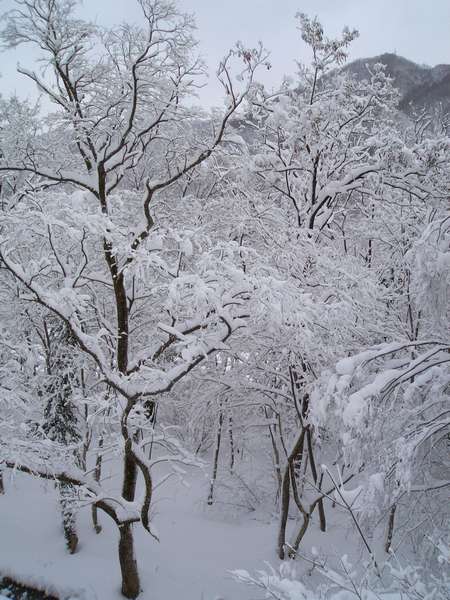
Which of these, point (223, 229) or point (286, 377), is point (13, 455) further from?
point (223, 229)

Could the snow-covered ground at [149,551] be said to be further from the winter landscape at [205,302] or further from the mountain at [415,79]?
the mountain at [415,79]

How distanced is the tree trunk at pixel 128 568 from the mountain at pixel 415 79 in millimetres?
21765

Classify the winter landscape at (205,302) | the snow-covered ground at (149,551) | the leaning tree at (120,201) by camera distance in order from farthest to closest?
the snow-covered ground at (149,551) → the leaning tree at (120,201) → the winter landscape at (205,302)

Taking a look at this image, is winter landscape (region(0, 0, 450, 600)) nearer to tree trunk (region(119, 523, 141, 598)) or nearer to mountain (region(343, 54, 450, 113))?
tree trunk (region(119, 523, 141, 598))

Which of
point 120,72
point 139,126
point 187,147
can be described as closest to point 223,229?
point 187,147

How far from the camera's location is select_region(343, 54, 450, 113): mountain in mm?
22127

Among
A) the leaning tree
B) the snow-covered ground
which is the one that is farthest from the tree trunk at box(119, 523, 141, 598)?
the snow-covered ground

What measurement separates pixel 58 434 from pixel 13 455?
12.5 ft

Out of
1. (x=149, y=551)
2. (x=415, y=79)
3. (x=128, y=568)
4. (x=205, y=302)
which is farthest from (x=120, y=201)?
(x=415, y=79)

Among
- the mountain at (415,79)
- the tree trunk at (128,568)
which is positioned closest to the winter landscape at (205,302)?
the tree trunk at (128,568)

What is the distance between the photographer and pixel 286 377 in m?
8.92

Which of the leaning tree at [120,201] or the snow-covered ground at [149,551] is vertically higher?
the leaning tree at [120,201]

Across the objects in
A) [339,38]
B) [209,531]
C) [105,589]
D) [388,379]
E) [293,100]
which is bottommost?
[209,531]

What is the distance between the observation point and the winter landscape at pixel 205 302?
5145 mm
